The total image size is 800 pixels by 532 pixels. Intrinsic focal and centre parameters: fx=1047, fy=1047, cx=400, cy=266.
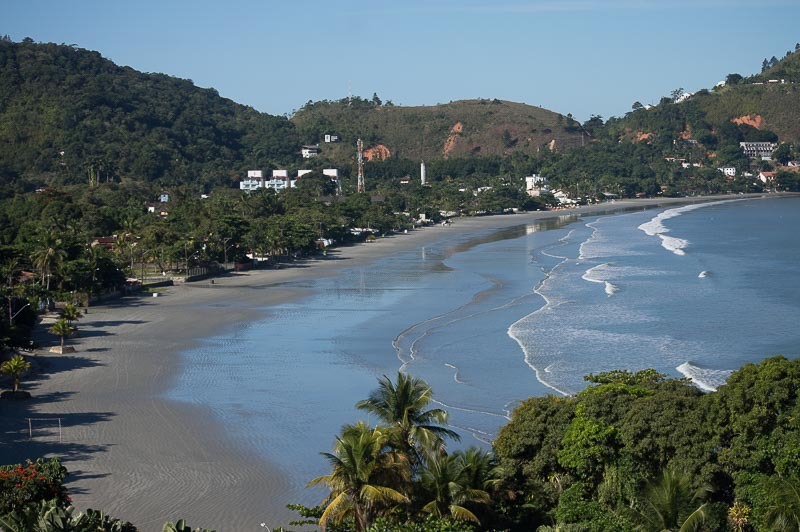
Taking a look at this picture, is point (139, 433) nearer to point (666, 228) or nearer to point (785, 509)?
point (785, 509)

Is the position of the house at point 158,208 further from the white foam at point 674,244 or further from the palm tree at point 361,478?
the palm tree at point 361,478

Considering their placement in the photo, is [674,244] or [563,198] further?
[563,198]

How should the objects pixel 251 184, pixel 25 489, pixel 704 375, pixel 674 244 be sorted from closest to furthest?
pixel 25 489 → pixel 704 375 → pixel 674 244 → pixel 251 184

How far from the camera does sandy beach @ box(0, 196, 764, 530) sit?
2031cm

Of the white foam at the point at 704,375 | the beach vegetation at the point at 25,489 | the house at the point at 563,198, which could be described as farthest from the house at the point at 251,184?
the beach vegetation at the point at 25,489

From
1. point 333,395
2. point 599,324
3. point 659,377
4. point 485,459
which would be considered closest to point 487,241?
point 599,324

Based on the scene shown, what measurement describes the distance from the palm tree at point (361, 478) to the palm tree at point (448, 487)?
1.47 feet

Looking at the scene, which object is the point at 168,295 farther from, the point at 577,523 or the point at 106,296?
the point at 577,523

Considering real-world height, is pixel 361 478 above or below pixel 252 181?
below

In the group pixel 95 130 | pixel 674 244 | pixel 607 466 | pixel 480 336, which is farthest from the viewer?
pixel 95 130

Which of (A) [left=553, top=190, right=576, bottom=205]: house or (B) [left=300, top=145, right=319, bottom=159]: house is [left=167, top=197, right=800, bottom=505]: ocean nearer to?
(A) [left=553, top=190, right=576, bottom=205]: house

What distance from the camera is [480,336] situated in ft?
125

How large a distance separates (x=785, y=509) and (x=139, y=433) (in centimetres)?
1595

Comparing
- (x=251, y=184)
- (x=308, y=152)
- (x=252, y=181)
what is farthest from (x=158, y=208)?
(x=308, y=152)
